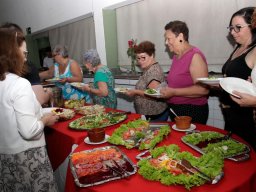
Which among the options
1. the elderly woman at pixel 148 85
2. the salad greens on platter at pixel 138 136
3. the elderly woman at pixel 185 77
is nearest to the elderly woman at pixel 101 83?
the elderly woman at pixel 148 85

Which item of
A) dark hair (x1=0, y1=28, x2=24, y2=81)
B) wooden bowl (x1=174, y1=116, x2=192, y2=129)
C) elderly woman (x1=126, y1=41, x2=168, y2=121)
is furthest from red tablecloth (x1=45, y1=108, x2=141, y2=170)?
dark hair (x1=0, y1=28, x2=24, y2=81)

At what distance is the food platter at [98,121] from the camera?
7.32ft

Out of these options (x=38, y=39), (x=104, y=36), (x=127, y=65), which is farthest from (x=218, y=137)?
(x=38, y=39)

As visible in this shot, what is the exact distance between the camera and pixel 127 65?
4566 millimetres

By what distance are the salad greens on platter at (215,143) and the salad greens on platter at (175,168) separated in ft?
0.40

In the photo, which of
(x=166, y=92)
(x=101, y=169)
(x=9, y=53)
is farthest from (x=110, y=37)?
(x=101, y=169)

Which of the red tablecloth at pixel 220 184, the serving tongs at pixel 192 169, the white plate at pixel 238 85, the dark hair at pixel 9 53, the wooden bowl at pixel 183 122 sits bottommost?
the red tablecloth at pixel 220 184

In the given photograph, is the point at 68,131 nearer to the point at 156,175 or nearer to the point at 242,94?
the point at 156,175

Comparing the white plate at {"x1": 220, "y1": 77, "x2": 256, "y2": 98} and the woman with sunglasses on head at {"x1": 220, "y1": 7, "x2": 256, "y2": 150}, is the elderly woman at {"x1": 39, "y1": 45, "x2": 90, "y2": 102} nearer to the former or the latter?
the woman with sunglasses on head at {"x1": 220, "y1": 7, "x2": 256, "y2": 150}

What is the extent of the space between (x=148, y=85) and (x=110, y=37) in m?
2.31

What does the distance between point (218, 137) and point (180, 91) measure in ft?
2.60

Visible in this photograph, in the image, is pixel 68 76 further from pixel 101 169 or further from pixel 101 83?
pixel 101 169

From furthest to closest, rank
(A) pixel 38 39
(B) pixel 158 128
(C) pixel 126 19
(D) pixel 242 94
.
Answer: (A) pixel 38 39 < (C) pixel 126 19 < (B) pixel 158 128 < (D) pixel 242 94

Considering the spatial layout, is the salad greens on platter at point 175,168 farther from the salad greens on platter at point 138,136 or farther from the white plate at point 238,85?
the white plate at point 238,85
